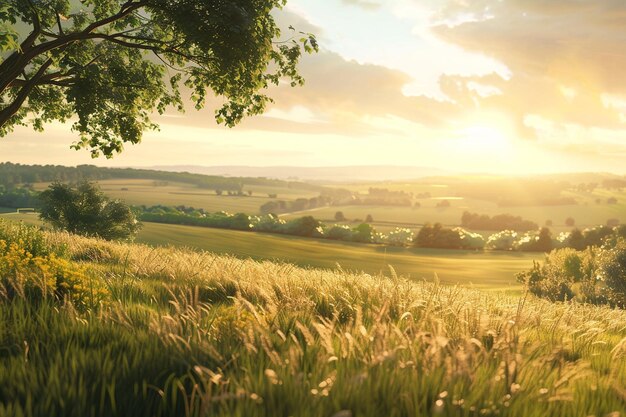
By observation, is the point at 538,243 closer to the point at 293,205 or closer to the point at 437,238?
the point at 437,238

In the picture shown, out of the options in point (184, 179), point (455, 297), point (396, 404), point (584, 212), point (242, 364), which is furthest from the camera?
point (184, 179)

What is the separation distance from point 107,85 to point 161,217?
74.9 meters

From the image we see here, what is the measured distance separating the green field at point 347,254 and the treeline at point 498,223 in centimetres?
3339

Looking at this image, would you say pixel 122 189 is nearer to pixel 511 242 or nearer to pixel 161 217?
pixel 161 217

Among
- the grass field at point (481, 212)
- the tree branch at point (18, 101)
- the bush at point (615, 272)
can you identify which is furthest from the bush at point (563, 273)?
the grass field at point (481, 212)

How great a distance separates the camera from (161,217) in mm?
90000

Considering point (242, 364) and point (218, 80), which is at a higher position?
point (218, 80)

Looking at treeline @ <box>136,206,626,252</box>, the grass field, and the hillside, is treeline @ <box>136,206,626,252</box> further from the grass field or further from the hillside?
the hillside

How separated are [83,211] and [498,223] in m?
95.4

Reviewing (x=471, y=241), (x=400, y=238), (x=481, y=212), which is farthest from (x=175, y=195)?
(x=471, y=241)

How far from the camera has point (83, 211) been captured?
146ft

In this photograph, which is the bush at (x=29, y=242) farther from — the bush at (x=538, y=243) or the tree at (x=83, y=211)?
the bush at (x=538, y=243)

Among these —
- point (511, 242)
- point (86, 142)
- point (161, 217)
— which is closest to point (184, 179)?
point (161, 217)

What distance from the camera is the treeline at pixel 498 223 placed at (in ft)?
383
